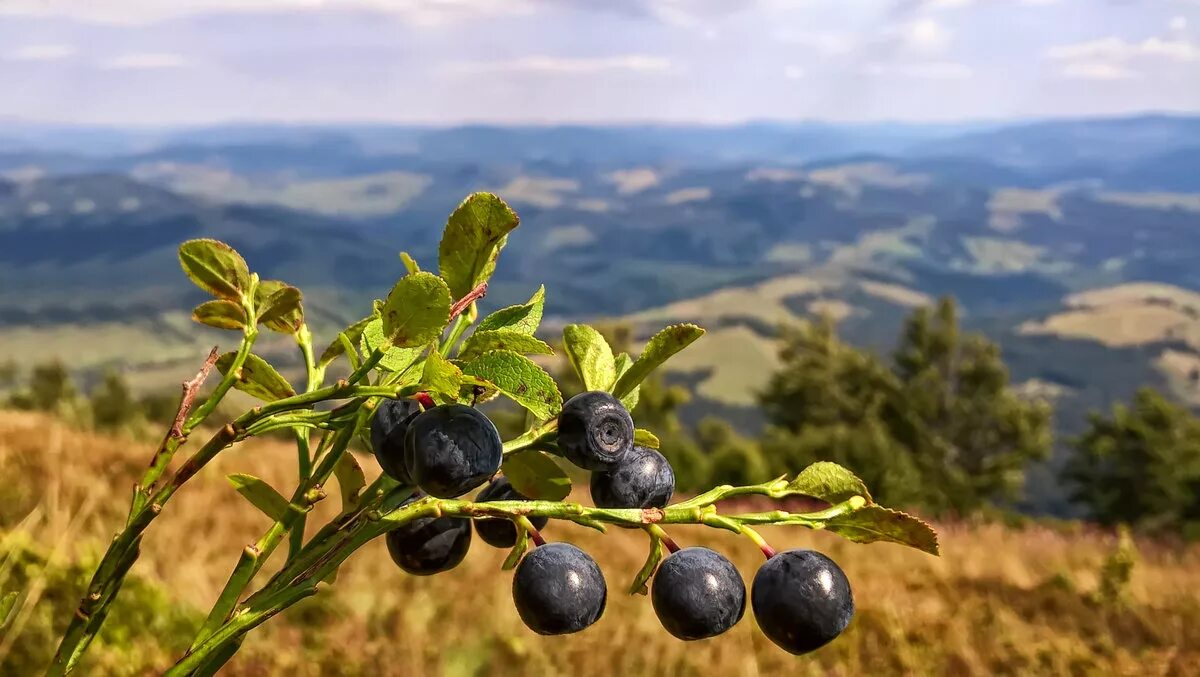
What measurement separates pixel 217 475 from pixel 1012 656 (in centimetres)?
835

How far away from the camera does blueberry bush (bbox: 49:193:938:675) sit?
126 centimetres

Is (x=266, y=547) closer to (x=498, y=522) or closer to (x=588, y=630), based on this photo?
(x=498, y=522)

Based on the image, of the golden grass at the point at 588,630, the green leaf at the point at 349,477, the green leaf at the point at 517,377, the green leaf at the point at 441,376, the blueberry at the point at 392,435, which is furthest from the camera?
the golden grass at the point at 588,630

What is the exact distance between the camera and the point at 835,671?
245 inches

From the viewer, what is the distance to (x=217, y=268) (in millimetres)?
1338

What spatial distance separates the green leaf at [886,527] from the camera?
4.11 ft

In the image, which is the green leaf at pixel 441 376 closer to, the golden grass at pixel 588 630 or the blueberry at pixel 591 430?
the blueberry at pixel 591 430

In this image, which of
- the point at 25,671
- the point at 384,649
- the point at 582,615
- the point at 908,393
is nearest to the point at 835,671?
the point at 384,649

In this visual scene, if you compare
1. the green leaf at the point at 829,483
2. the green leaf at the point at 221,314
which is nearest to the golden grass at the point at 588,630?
the green leaf at the point at 221,314

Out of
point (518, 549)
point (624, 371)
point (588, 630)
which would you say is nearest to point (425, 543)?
point (518, 549)

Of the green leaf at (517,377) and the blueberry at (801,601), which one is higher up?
the green leaf at (517,377)

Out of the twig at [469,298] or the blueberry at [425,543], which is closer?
the twig at [469,298]

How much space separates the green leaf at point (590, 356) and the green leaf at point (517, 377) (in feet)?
0.51

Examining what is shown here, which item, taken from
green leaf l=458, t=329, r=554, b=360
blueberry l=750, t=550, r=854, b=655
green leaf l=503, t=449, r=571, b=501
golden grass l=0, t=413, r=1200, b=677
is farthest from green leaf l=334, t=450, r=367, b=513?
golden grass l=0, t=413, r=1200, b=677
